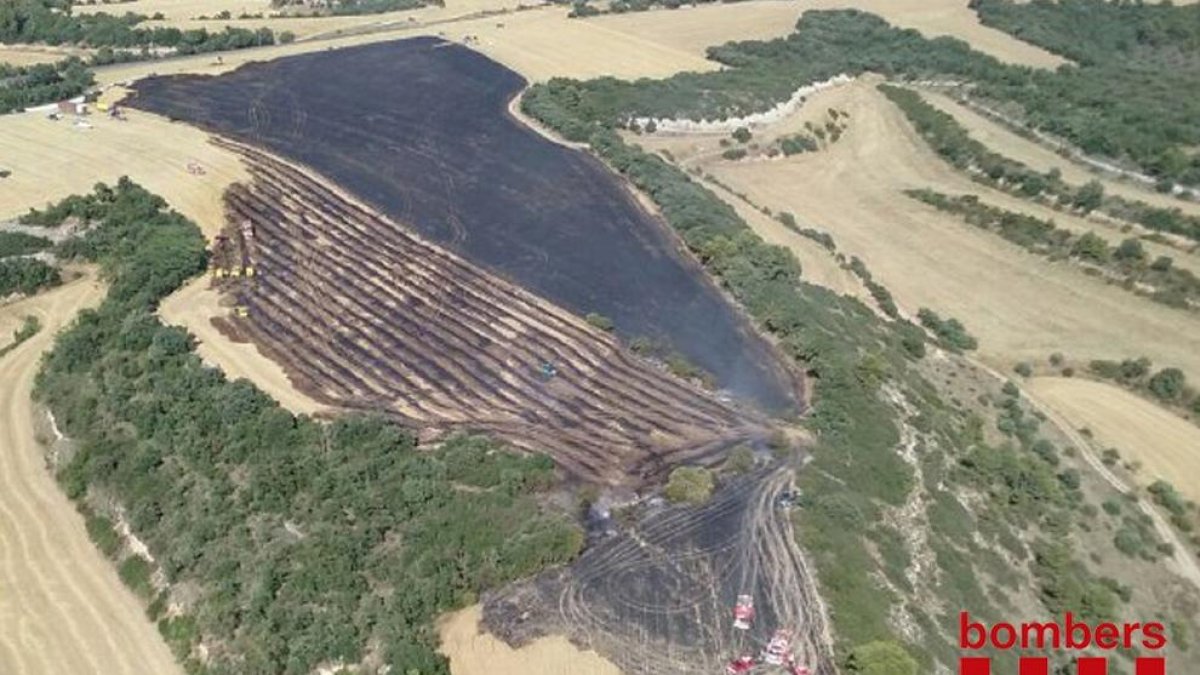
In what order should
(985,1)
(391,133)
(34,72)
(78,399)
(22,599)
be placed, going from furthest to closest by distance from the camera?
(985,1) → (34,72) → (391,133) → (78,399) → (22,599)

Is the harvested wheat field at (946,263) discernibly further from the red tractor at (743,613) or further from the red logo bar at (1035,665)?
the red tractor at (743,613)

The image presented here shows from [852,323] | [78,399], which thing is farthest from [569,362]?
[78,399]

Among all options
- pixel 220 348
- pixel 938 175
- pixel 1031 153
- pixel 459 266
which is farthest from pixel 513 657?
pixel 1031 153

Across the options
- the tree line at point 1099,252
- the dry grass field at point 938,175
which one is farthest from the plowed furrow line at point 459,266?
the tree line at point 1099,252

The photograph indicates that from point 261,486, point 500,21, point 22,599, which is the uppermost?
point 500,21

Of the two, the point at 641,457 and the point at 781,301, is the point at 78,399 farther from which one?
the point at 781,301

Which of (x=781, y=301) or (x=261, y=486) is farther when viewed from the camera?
(x=781, y=301)
